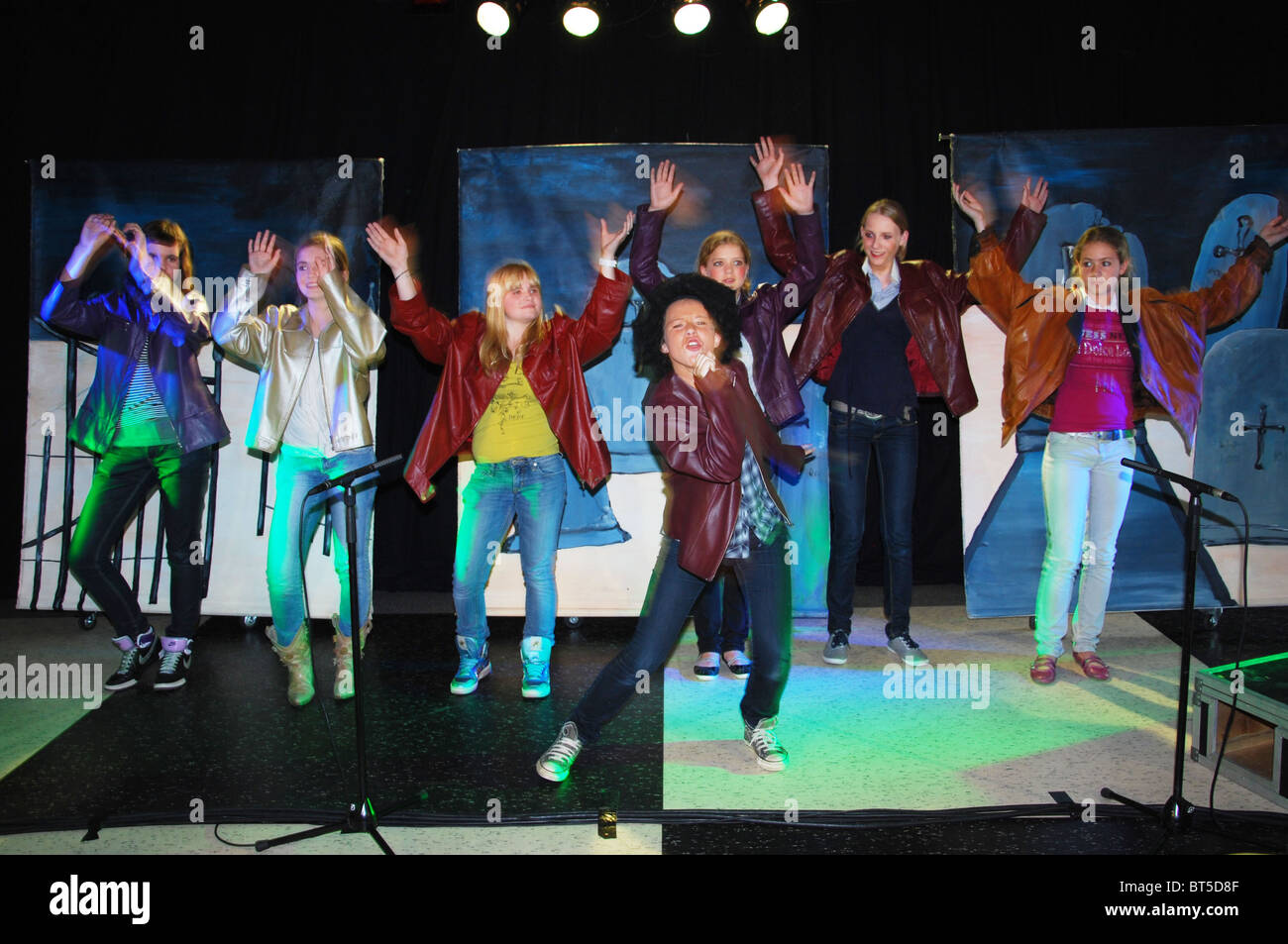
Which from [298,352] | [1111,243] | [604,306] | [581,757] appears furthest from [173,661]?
[1111,243]

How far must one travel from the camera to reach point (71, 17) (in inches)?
238

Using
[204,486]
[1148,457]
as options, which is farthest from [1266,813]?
[204,486]

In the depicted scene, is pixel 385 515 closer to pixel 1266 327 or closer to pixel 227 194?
pixel 227 194

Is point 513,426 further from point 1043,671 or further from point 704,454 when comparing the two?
point 1043,671

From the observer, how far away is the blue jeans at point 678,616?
3551mm

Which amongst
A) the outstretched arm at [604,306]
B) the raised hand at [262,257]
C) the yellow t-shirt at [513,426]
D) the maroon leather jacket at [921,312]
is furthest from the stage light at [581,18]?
the yellow t-shirt at [513,426]

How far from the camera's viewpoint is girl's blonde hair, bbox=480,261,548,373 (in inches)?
175

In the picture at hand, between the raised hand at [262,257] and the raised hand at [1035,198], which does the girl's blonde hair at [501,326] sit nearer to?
the raised hand at [262,257]

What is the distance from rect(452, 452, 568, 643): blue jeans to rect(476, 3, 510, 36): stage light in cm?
233

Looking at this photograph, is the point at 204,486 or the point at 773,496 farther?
the point at 204,486

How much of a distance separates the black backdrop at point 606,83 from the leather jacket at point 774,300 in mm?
1290

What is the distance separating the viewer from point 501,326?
14.8 ft

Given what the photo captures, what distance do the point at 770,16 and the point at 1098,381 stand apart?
243 centimetres

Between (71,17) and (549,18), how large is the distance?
106 inches
